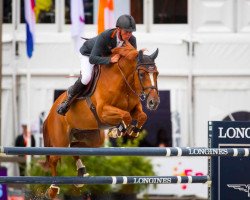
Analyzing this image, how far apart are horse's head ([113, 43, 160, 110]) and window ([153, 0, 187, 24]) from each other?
9910 mm

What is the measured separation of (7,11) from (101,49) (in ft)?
34.7

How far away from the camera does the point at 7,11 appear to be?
67.6ft

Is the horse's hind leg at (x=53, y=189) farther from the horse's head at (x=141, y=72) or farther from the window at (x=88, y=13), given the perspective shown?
the window at (x=88, y=13)

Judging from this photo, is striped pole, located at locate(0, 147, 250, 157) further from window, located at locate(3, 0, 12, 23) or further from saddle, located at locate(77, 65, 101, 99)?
window, located at locate(3, 0, 12, 23)

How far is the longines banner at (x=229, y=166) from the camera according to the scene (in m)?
10.0

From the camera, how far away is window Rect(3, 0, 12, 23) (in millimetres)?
20484

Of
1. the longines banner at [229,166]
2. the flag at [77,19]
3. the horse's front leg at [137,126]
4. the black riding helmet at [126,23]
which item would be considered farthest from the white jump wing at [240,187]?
the flag at [77,19]

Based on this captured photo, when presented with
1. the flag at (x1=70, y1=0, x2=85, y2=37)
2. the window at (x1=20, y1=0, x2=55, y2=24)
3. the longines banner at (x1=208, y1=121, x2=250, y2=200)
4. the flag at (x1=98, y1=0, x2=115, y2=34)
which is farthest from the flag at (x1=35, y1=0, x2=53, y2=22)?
the longines banner at (x1=208, y1=121, x2=250, y2=200)

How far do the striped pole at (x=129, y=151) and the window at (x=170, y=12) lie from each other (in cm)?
1075

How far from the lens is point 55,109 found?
11.2 m

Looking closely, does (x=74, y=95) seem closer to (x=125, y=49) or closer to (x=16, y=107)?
(x=125, y=49)

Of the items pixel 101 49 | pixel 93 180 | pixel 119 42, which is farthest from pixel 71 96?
pixel 93 180

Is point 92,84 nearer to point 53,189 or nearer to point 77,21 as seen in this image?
point 53,189

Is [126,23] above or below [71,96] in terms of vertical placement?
above
